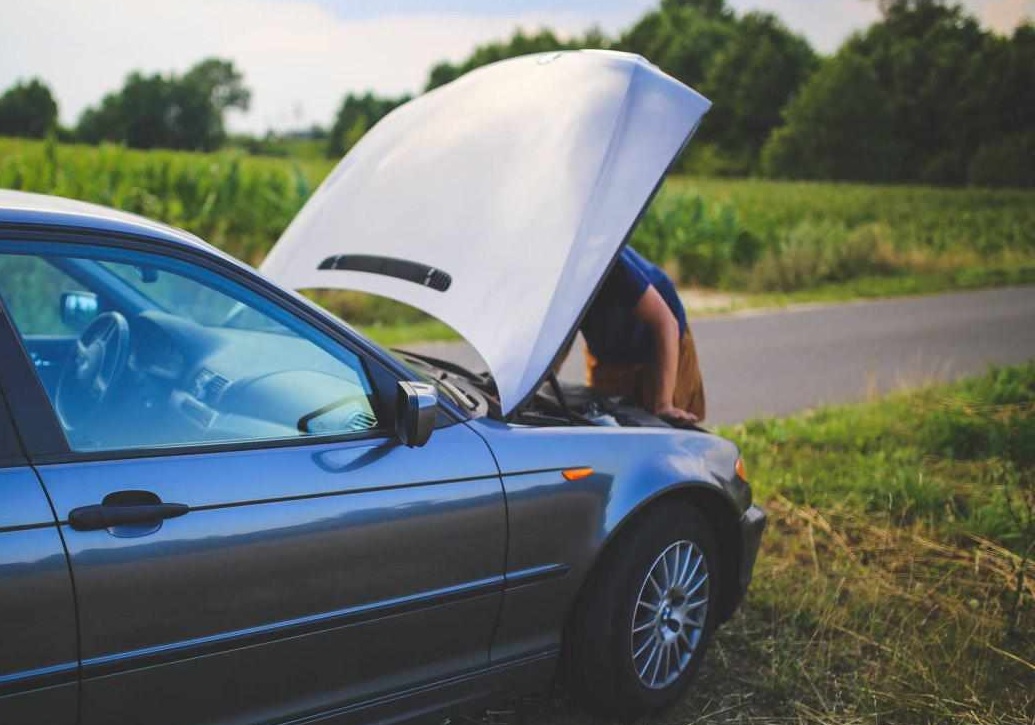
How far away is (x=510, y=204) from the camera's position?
144 inches

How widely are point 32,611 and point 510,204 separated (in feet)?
6.92

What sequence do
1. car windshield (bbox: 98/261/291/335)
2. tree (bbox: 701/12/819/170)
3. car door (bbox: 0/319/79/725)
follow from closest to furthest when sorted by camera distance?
1. car door (bbox: 0/319/79/725)
2. car windshield (bbox: 98/261/291/335)
3. tree (bbox: 701/12/819/170)

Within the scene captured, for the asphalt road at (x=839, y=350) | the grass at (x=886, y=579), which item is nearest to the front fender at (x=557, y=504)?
the grass at (x=886, y=579)

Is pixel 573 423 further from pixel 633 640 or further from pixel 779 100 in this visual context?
pixel 779 100

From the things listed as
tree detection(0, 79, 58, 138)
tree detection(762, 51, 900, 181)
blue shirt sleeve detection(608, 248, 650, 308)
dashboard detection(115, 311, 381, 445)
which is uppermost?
tree detection(762, 51, 900, 181)

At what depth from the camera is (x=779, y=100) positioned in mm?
80562

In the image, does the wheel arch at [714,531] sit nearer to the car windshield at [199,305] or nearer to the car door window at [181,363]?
the car door window at [181,363]

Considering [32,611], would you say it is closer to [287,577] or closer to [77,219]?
[287,577]

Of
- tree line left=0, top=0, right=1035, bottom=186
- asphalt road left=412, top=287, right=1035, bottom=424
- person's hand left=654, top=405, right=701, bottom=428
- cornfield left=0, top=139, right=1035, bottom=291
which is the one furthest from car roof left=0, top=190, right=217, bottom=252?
tree line left=0, top=0, right=1035, bottom=186

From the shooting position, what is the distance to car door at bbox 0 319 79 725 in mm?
2107

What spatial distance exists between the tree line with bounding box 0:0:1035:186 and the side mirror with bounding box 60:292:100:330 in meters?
11.2

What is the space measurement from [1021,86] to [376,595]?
151 feet

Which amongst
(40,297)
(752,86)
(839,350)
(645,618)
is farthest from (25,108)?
(752,86)

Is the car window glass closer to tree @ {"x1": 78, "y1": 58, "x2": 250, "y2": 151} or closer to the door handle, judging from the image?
the door handle
